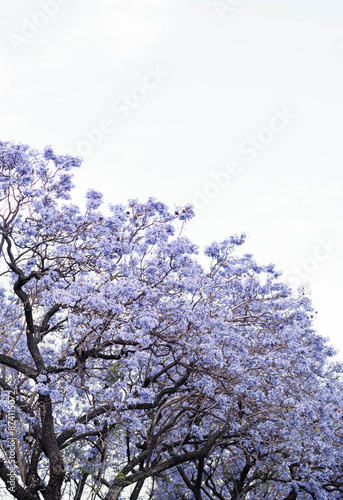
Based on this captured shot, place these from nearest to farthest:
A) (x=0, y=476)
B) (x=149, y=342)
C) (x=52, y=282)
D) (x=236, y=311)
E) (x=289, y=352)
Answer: (x=149, y=342)
(x=0, y=476)
(x=52, y=282)
(x=289, y=352)
(x=236, y=311)

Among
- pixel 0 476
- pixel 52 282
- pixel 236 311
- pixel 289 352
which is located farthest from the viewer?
pixel 236 311

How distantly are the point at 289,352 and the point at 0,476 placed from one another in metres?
5.26

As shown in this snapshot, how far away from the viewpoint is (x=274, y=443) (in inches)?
397

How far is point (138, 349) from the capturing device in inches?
328

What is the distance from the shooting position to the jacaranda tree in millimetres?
8500

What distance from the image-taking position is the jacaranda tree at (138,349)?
27.9ft

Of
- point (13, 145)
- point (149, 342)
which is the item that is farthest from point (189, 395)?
point (13, 145)

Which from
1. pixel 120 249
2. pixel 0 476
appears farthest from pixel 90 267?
pixel 0 476

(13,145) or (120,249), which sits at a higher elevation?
(13,145)

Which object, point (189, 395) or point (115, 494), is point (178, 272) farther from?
point (115, 494)

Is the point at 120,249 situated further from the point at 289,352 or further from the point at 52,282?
the point at 289,352

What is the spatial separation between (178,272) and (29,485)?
4448 mm

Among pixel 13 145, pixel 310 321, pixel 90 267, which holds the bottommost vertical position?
pixel 310 321

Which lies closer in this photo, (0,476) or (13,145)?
(0,476)
